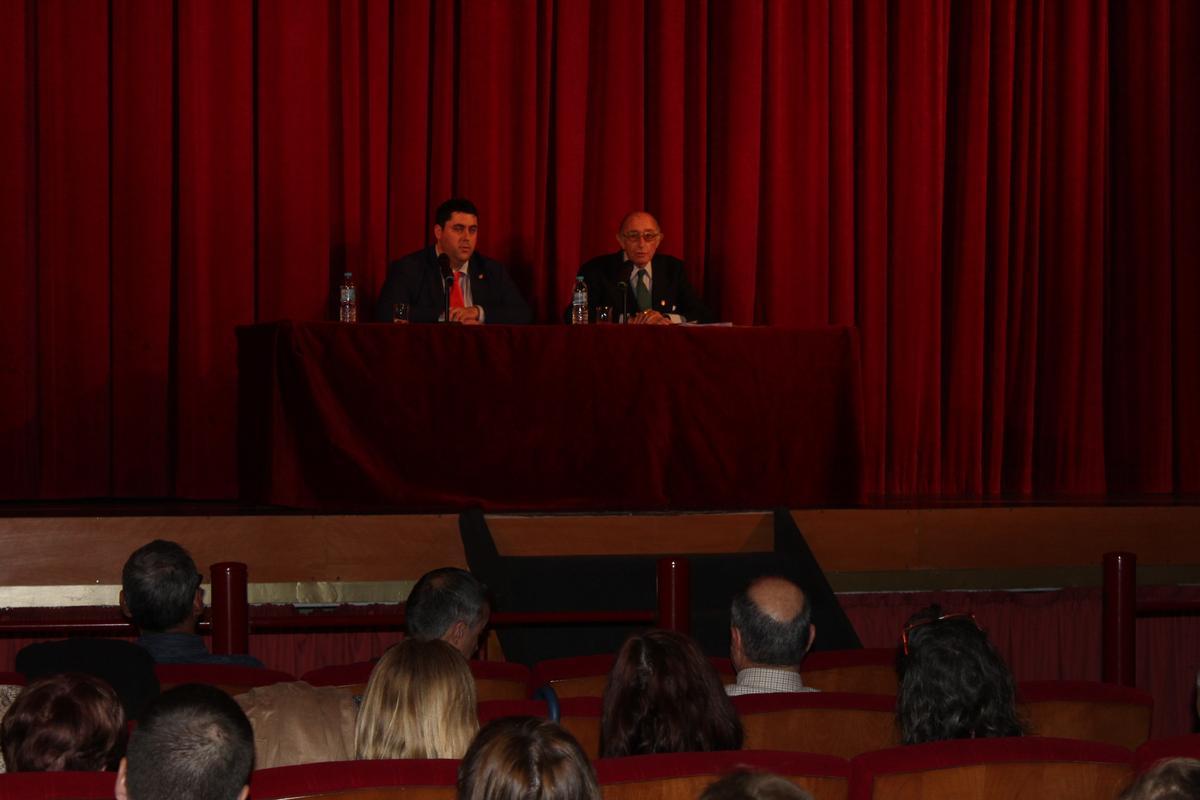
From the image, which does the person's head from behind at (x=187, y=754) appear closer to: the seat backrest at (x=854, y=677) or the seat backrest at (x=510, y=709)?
the seat backrest at (x=510, y=709)

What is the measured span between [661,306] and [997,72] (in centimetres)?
250

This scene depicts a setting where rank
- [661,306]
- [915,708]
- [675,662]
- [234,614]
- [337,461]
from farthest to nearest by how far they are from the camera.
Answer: [661,306] < [337,461] < [234,614] < [915,708] < [675,662]

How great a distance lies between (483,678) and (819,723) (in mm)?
768

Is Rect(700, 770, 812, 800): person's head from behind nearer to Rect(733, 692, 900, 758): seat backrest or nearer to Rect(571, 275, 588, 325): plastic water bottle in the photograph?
Rect(733, 692, 900, 758): seat backrest

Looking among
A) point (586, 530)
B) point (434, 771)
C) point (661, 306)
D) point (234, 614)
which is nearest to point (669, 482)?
point (586, 530)

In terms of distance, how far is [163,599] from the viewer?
135 inches

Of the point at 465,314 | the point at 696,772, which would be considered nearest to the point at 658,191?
the point at 465,314

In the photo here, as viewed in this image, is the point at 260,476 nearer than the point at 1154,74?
Yes

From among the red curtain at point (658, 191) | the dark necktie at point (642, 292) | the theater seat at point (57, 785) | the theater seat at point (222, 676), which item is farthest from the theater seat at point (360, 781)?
the red curtain at point (658, 191)

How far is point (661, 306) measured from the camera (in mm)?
6559

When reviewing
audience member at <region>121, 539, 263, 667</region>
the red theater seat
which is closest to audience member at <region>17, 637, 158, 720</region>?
the red theater seat

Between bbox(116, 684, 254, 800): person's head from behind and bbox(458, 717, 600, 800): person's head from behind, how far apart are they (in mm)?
286

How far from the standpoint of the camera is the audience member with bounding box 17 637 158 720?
9.08 feet

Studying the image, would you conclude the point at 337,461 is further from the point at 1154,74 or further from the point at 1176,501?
the point at 1154,74
